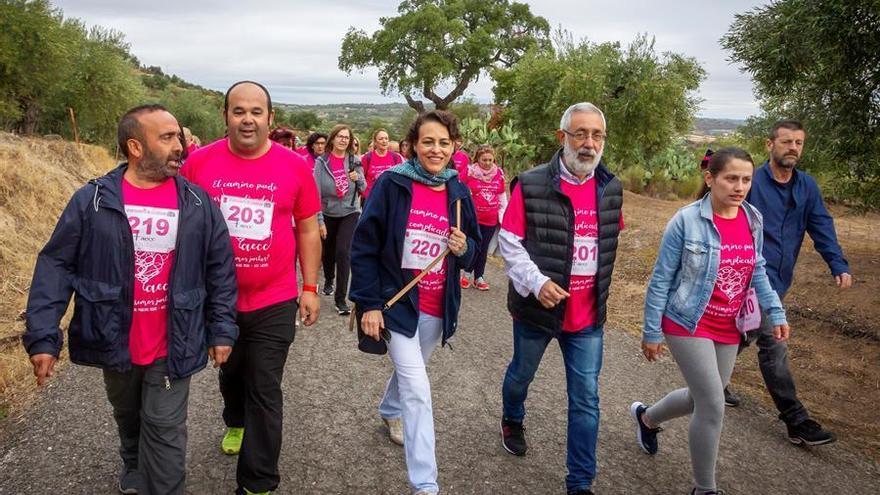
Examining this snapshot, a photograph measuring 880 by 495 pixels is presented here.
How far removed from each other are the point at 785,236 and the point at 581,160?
1984 millimetres

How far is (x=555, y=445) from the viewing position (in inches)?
163

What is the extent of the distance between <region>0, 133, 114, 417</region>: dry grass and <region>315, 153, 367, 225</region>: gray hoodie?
3062mm

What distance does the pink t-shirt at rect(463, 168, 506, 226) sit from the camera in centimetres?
807

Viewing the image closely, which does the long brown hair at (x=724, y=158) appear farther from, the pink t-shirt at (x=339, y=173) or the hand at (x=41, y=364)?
the pink t-shirt at (x=339, y=173)

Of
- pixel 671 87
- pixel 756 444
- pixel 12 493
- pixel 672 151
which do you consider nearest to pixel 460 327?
pixel 756 444

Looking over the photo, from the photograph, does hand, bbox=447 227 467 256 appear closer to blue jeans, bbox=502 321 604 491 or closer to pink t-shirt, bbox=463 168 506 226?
blue jeans, bbox=502 321 604 491

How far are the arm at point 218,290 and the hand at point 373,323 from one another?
0.66 metres

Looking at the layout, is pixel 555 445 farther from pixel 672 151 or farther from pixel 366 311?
pixel 672 151

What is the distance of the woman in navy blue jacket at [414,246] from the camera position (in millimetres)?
3322

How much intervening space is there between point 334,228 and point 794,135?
4.66 m

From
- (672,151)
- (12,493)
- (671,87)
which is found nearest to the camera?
(12,493)

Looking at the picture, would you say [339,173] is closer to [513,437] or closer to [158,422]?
[513,437]

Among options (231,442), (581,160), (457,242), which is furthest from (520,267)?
(231,442)

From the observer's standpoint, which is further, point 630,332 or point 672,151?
point 672,151
